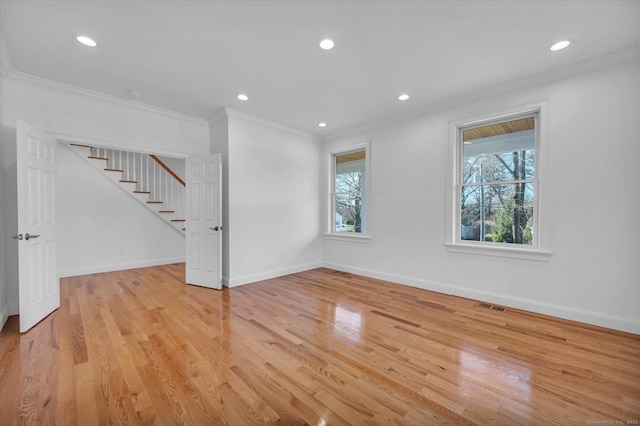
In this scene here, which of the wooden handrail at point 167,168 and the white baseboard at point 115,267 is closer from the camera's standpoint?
the white baseboard at point 115,267

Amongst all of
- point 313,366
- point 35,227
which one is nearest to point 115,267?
point 35,227

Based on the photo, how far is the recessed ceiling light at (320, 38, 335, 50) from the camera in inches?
95.8

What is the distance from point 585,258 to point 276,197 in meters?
4.20

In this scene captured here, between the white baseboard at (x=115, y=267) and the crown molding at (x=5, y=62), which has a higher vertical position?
the crown molding at (x=5, y=62)

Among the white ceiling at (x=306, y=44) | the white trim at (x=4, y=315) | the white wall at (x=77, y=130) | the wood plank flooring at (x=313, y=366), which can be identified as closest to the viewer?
the wood plank flooring at (x=313, y=366)

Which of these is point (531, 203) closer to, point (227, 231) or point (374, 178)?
point (374, 178)

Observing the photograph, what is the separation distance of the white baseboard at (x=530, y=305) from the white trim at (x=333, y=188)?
914mm

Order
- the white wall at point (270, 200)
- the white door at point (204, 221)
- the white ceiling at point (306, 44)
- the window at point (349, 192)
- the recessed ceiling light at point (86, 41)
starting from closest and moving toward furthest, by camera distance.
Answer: the white ceiling at point (306, 44)
the recessed ceiling light at point (86, 41)
the white door at point (204, 221)
the white wall at point (270, 200)
the window at point (349, 192)

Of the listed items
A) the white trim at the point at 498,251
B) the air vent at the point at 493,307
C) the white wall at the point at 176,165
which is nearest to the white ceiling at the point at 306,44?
the white trim at the point at 498,251

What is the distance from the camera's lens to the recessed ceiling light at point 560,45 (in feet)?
8.09

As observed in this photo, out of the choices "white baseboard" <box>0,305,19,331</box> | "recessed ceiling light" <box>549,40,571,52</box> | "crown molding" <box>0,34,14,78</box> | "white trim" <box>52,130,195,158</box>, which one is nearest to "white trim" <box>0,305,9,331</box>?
"white baseboard" <box>0,305,19,331</box>

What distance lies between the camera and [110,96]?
3.61m

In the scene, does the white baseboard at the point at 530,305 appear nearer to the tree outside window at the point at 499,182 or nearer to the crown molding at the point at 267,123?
the tree outside window at the point at 499,182

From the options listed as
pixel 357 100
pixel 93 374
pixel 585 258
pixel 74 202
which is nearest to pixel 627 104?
pixel 585 258
